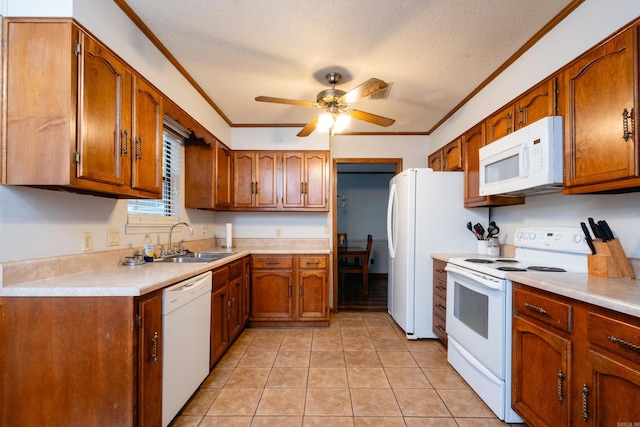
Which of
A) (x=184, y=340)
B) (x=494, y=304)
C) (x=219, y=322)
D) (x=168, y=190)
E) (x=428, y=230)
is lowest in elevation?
(x=219, y=322)

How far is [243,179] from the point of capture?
12.0ft

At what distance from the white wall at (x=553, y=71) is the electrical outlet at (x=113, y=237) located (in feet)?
9.75

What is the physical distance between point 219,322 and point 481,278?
1.97 m

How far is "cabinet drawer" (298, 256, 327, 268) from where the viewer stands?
10.9 ft

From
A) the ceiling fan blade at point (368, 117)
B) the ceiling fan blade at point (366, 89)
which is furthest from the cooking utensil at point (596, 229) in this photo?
the ceiling fan blade at point (368, 117)

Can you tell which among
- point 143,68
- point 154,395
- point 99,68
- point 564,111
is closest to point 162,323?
point 154,395

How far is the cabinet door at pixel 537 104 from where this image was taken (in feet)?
5.90

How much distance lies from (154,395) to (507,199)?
2.74 m

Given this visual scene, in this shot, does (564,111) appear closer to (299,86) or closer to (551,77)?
(551,77)

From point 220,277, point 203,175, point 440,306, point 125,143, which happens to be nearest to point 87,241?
point 125,143

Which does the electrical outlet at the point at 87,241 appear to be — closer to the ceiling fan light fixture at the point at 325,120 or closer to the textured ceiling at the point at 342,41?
the textured ceiling at the point at 342,41

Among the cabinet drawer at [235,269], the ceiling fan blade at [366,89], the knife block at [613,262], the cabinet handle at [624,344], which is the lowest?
the cabinet drawer at [235,269]

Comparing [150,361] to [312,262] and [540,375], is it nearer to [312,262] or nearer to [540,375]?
[540,375]

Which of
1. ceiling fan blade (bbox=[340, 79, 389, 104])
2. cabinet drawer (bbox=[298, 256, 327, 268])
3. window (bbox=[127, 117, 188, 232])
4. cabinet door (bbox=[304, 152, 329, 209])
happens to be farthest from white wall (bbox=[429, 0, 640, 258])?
window (bbox=[127, 117, 188, 232])
